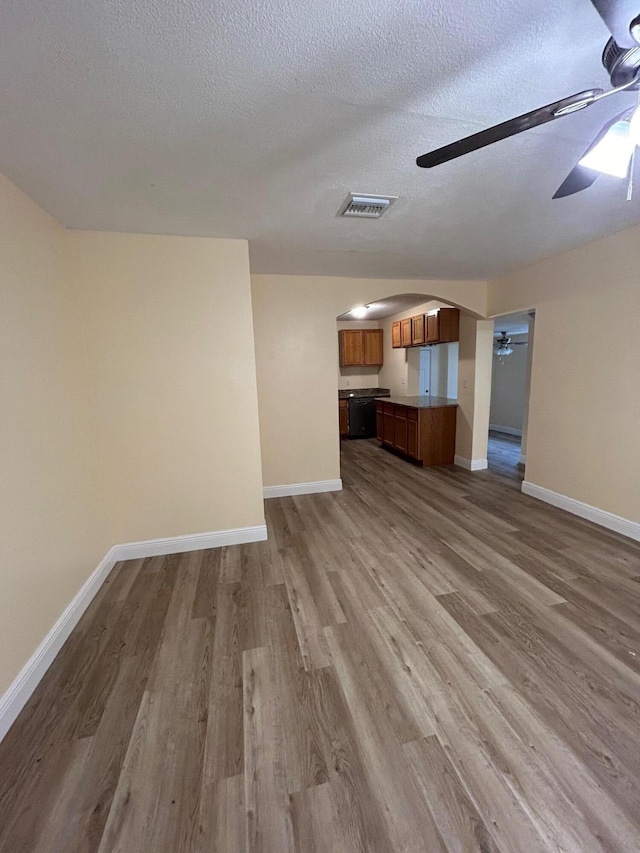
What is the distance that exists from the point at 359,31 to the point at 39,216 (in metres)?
2.00

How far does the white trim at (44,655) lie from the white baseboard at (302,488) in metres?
1.88

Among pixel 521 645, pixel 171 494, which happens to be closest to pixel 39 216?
pixel 171 494

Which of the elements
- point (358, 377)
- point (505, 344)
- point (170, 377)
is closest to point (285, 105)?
point (170, 377)

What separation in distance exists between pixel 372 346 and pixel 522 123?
622cm

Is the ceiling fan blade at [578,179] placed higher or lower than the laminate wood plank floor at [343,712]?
higher

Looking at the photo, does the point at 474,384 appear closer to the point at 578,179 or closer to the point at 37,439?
the point at 578,179

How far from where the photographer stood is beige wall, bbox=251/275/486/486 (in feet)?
12.3

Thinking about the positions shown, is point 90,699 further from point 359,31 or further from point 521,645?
point 359,31

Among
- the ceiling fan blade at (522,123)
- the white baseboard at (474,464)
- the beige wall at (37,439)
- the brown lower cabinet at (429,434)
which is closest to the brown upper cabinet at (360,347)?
the brown lower cabinet at (429,434)

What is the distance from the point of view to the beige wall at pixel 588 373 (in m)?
2.76

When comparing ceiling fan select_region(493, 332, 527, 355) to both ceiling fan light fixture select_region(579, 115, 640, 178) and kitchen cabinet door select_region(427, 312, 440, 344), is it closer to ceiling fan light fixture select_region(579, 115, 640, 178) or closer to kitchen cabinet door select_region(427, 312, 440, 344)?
kitchen cabinet door select_region(427, 312, 440, 344)

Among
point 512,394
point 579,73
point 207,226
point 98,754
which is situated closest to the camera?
point 579,73

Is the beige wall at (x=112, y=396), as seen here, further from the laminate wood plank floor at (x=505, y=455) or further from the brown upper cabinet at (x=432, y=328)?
the laminate wood plank floor at (x=505, y=455)

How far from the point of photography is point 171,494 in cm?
275
